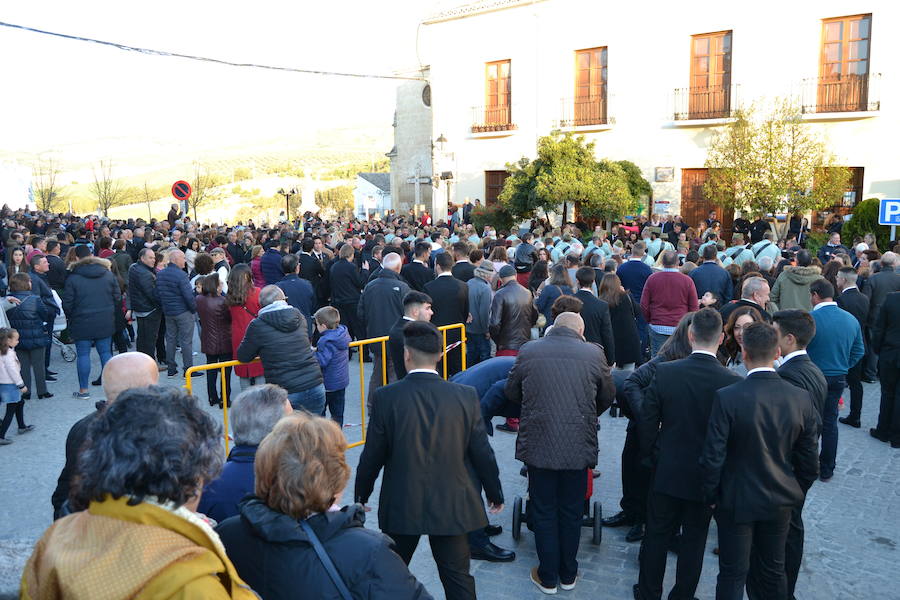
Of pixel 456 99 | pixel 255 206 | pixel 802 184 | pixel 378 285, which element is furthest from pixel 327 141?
pixel 378 285

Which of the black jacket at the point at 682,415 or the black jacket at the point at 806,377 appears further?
the black jacket at the point at 806,377

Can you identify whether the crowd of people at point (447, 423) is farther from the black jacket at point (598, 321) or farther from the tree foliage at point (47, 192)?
the tree foliage at point (47, 192)

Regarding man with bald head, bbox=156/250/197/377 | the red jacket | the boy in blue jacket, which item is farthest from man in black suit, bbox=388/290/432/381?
man with bald head, bbox=156/250/197/377

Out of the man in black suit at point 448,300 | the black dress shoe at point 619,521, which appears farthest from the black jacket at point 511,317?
the black dress shoe at point 619,521

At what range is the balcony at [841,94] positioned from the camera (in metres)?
19.0

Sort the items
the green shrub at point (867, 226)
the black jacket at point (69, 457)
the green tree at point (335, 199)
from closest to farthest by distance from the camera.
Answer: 1. the black jacket at point (69, 457)
2. the green shrub at point (867, 226)
3. the green tree at point (335, 199)

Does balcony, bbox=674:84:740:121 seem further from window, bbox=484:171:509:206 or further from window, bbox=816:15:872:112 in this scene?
window, bbox=484:171:509:206

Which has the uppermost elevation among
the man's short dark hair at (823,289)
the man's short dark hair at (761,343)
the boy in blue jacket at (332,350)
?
the man's short dark hair at (761,343)

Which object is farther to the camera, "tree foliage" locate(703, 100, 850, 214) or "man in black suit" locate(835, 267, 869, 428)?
"tree foliage" locate(703, 100, 850, 214)

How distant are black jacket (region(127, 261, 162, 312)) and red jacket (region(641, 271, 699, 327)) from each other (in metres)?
6.55

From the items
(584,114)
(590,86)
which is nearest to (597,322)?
(584,114)

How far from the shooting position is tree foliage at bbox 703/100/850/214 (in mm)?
18078

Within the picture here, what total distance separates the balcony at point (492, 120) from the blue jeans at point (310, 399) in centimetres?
2087

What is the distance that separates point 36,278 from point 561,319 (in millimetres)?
7669
